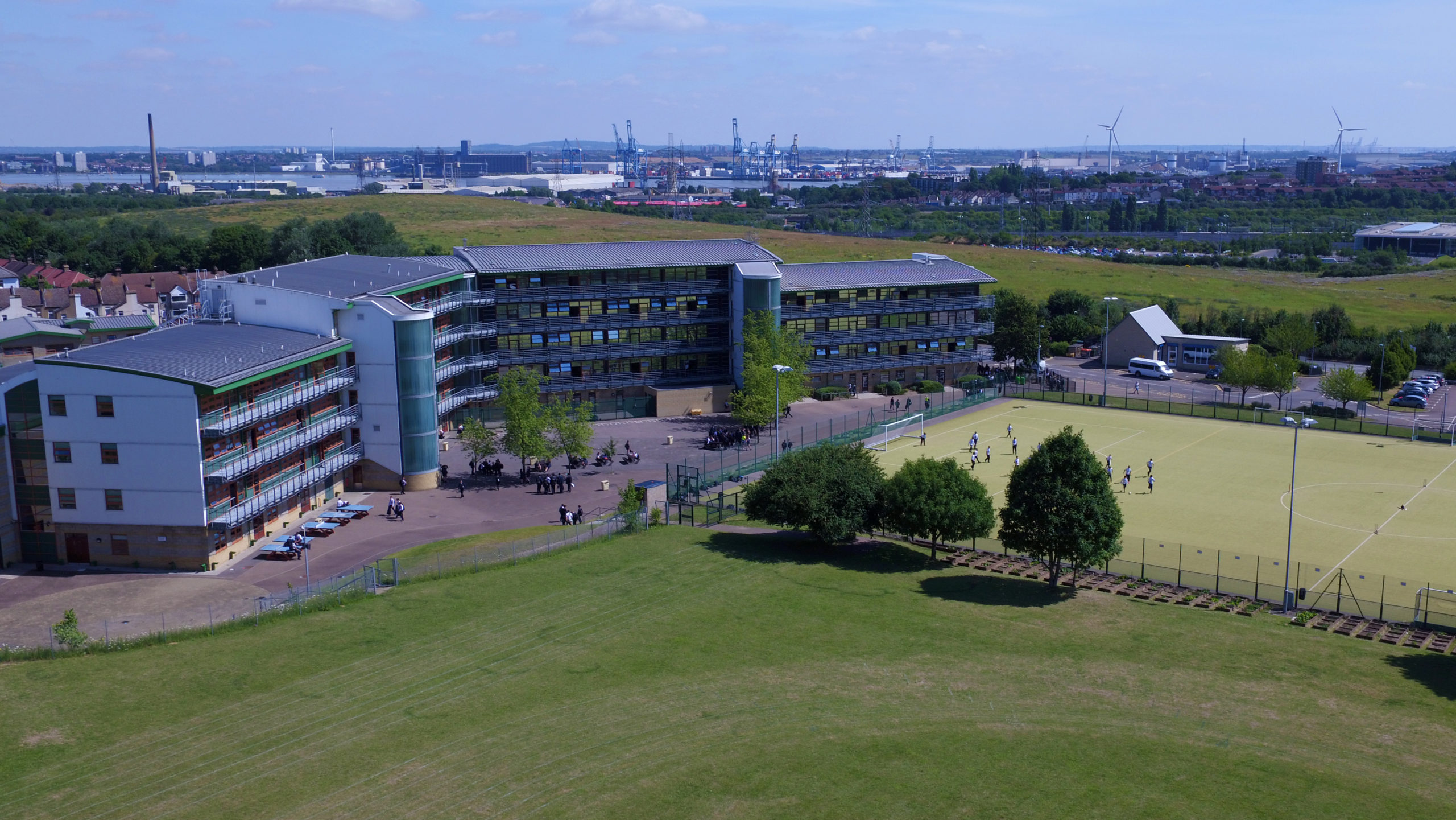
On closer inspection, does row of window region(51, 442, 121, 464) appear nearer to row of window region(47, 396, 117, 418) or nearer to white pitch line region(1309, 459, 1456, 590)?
row of window region(47, 396, 117, 418)

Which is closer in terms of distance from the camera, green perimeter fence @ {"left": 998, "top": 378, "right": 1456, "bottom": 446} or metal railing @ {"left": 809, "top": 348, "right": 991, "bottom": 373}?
green perimeter fence @ {"left": 998, "top": 378, "right": 1456, "bottom": 446}

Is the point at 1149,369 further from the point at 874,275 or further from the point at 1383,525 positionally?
the point at 1383,525

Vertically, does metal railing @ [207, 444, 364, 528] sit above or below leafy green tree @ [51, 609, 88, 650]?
above

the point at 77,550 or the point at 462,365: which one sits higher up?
the point at 462,365

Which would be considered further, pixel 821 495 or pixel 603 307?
pixel 603 307

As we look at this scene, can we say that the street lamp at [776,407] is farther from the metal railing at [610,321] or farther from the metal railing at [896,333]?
the metal railing at [896,333]

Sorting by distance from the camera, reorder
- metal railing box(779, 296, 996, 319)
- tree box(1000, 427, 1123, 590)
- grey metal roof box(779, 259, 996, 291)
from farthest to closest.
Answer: grey metal roof box(779, 259, 996, 291) → metal railing box(779, 296, 996, 319) → tree box(1000, 427, 1123, 590)

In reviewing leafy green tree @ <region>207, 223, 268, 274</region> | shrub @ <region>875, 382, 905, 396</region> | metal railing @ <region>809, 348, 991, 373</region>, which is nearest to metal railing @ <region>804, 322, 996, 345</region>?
metal railing @ <region>809, 348, 991, 373</region>

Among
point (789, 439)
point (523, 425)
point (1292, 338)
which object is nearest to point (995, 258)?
point (1292, 338)
